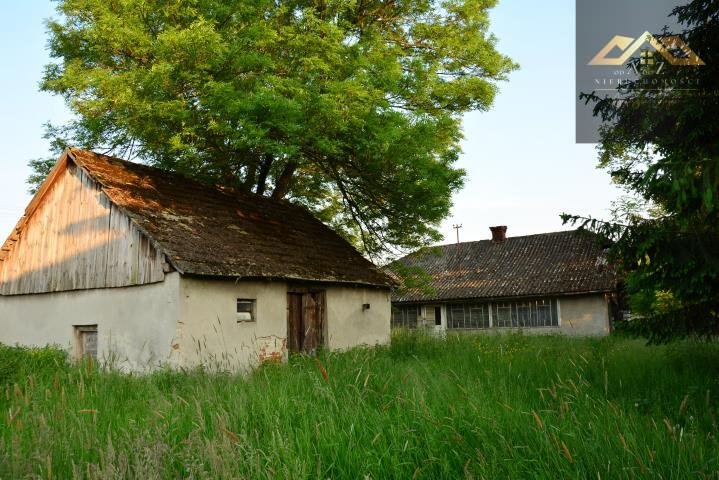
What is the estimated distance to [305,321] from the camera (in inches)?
587

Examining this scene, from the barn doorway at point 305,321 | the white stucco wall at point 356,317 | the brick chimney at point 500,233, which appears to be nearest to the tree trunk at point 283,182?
the white stucco wall at point 356,317

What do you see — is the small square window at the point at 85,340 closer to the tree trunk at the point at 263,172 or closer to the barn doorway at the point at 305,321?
the barn doorway at the point at 305,321

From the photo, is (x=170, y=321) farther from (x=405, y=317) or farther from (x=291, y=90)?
(x=405, y=317)

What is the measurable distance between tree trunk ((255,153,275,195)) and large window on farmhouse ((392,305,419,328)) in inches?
582

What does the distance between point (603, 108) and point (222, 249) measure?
853 centimetres

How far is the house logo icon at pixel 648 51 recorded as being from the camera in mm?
8273

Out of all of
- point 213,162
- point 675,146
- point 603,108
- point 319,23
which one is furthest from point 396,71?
point 675,146

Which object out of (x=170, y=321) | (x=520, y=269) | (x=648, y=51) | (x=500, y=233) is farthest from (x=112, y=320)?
(x=500, y=233)

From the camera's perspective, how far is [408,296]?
1273 inches

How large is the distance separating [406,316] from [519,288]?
7563mm

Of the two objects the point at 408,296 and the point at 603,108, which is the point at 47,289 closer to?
the point at 603,108

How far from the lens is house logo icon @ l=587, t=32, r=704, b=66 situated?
27.1 feet

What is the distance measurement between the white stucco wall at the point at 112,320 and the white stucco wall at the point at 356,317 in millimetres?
4467

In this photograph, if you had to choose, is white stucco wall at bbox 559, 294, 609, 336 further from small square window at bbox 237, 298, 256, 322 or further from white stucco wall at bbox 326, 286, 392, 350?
small square window at bbox 237, 298, 256, 322
